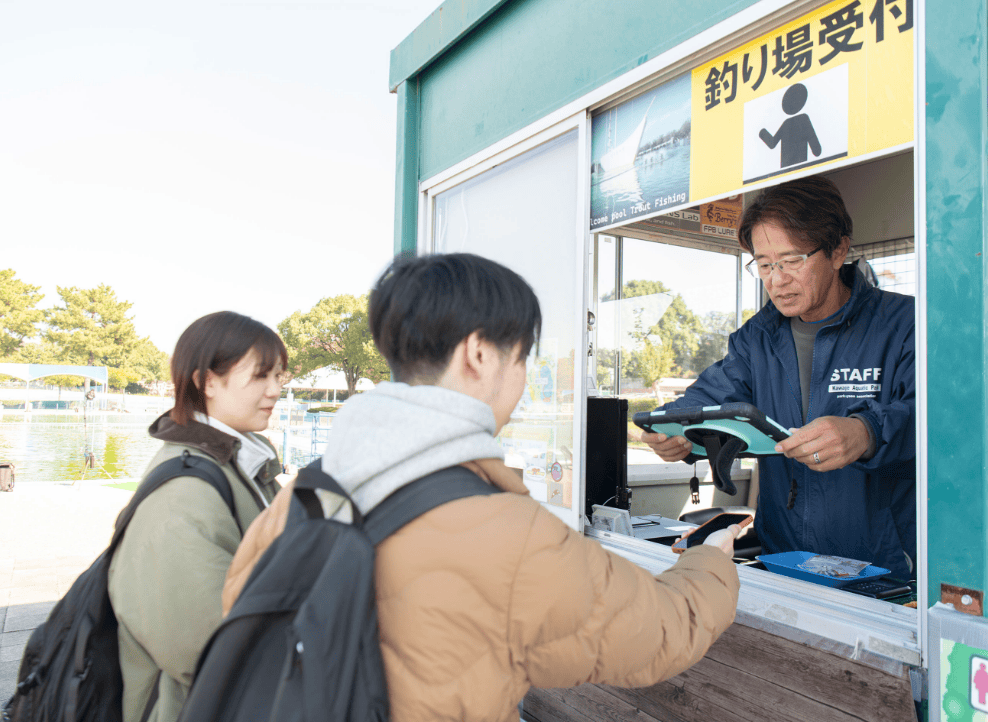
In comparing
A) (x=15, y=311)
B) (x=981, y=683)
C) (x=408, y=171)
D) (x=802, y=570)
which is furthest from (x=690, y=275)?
(x=15, y=311)

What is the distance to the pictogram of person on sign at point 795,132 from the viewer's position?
2102 millimetres

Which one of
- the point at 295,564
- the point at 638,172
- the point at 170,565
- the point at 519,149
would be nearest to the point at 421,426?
the point at 295,564

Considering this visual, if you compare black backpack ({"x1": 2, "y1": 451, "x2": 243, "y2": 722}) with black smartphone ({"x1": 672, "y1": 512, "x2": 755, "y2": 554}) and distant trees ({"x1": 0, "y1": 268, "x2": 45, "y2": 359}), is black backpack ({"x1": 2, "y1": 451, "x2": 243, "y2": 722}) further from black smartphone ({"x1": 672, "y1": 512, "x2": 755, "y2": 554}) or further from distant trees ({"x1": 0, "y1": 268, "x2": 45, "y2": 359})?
distant trees ({"x1": 0, "y1": 268, "x2": 45, "y2": 359})

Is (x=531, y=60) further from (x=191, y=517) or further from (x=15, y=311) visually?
(x=15, y=311)

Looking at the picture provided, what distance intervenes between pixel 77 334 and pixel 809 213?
148 ft

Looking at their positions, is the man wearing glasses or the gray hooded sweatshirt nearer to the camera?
the gray hooded sweatshirt

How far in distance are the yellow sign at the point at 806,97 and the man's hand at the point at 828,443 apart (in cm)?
81

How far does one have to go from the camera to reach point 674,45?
2.54 m

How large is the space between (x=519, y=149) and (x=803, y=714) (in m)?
2.80

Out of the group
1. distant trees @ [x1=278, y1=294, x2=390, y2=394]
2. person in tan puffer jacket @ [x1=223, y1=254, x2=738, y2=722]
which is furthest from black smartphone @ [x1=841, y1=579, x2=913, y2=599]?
distant trees @ [x1=278, y1=294, x2=390, y2=394]

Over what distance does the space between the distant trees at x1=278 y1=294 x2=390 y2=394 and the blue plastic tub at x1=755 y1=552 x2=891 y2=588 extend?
1907 inches

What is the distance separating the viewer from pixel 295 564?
975 mm

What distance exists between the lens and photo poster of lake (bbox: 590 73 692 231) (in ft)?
8.55

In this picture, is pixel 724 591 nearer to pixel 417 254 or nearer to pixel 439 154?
pixel 417 254
